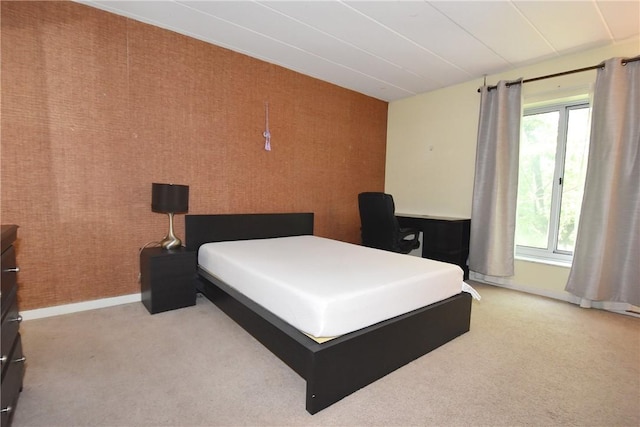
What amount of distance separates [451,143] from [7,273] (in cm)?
440

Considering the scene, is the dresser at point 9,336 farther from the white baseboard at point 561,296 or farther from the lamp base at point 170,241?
the white baseboard at point 561,296

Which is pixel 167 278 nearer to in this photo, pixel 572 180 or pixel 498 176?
pixel 498 176

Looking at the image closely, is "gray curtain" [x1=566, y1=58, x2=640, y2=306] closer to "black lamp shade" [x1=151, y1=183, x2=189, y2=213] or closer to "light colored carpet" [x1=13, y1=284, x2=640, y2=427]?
"light colored carpet" [x1=13, y1=284, x2=640, y2=427]

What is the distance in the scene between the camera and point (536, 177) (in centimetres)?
354

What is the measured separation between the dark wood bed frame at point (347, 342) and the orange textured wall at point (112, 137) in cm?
97

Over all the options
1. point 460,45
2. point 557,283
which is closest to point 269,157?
point 460,45

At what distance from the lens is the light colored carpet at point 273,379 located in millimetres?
1433

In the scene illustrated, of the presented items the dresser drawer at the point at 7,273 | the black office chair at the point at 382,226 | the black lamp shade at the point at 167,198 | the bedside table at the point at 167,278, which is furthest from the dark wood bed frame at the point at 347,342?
the black office chair at the point at 382,226

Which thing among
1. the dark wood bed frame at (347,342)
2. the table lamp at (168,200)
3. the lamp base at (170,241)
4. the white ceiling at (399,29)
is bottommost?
the dark wood bed frame at (347,342)

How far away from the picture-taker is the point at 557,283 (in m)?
3.25

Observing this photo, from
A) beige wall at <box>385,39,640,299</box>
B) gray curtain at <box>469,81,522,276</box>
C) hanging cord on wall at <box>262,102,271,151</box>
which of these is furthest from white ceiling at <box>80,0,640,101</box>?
hanging cord on wall at <box>262,102,271,151</box>

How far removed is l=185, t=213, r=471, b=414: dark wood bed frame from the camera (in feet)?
4.75

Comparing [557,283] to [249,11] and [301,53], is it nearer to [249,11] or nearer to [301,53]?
[301,53]

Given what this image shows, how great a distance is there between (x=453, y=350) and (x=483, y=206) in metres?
2.18
